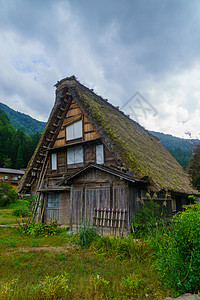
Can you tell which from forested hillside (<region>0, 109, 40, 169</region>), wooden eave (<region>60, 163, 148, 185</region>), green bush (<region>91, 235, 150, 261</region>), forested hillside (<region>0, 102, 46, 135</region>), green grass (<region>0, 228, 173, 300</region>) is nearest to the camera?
green grass (<region>0, 228, 173, 300</region>)

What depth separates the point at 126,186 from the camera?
777cm

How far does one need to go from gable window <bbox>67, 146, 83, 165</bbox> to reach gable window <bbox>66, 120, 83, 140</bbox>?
658 mm

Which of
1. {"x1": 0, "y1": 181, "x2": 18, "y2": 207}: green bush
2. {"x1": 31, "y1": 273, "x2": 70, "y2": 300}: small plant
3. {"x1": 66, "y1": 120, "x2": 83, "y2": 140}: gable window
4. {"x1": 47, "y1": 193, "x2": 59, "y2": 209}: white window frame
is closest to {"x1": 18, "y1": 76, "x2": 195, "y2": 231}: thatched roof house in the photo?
{"x1": 66, "y1": 120, "x2": 83, "y2": 140}: gable window

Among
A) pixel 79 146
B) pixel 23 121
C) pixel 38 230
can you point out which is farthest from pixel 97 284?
pixel 23 121

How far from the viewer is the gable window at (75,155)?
10812mm

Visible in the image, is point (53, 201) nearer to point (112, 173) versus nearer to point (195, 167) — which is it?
point (112, 173)

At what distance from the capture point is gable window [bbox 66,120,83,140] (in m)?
10.9

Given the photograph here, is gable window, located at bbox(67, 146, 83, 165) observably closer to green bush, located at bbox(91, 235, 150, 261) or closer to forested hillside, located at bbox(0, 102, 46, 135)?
green bush, located at bbox(91, 235, 150, 261)

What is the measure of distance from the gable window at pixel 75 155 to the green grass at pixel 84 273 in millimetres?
5126

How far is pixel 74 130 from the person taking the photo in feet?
36.6

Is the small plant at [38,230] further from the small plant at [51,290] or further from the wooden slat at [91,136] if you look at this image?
the small plant at [51,290]

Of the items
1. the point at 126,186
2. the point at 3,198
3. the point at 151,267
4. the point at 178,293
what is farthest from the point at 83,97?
the point at 3,198

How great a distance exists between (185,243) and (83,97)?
8770mm

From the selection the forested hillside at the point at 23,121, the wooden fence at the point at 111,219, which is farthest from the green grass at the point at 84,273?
the forested hillside at the point at 23,121
